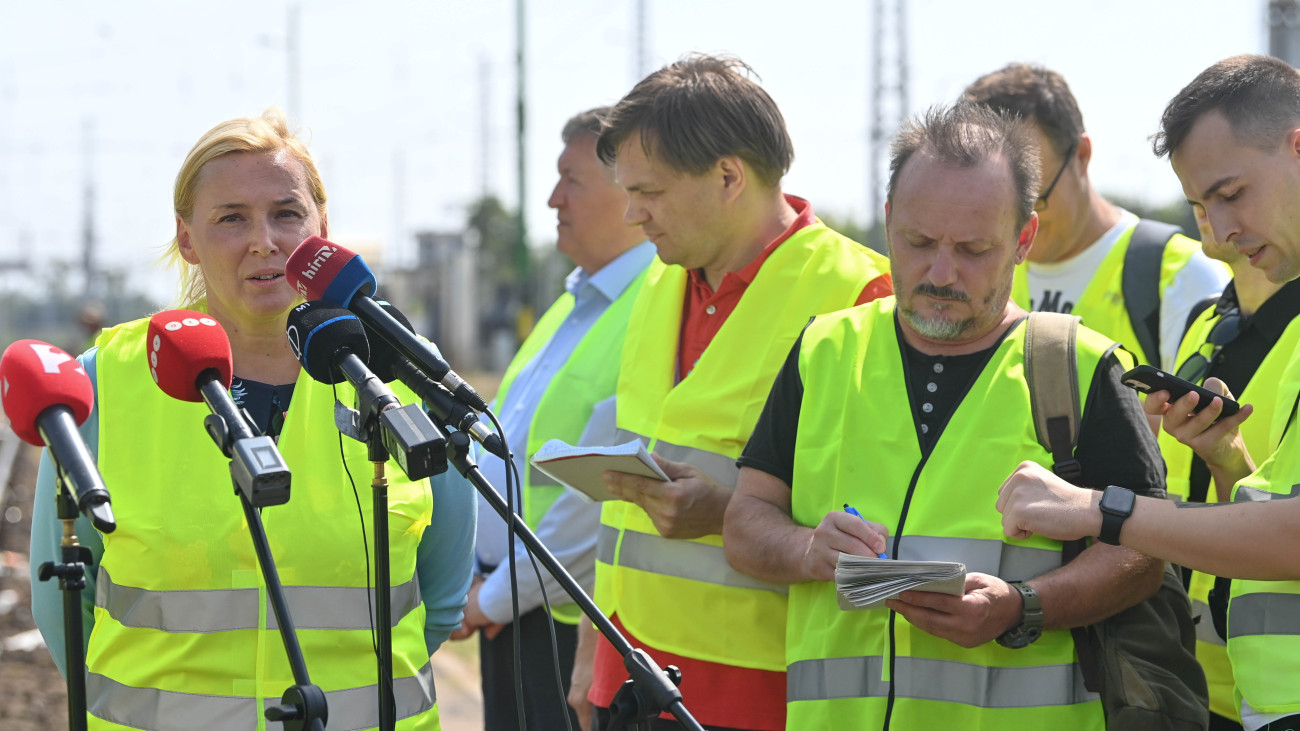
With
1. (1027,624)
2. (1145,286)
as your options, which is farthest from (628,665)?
(1145,286)

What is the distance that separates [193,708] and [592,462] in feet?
3.54

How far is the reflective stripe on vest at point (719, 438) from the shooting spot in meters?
3.37

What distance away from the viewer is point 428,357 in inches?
87.1

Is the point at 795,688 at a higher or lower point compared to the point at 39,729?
higher

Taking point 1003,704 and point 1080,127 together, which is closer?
point 1003,704

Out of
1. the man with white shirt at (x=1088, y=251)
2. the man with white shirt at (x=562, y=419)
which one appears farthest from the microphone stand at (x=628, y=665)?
the man with white shirt at (x=1088, y=251)

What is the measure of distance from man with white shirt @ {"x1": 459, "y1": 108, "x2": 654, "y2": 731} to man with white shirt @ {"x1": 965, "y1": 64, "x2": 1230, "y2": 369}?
139 cm

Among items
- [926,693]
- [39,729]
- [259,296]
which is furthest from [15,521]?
[926,693]

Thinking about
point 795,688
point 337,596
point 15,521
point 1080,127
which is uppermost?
point 1080,127

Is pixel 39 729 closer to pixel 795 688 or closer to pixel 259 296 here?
pixel 259 296

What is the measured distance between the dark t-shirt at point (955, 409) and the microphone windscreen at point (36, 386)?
5.16ft

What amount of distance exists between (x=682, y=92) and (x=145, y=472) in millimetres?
1814

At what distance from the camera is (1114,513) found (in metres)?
2.57

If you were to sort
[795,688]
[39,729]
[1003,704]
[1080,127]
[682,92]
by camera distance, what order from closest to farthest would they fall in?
[1003,704]
[795,688]
[682,92]
[1080,127]
[39,729]
